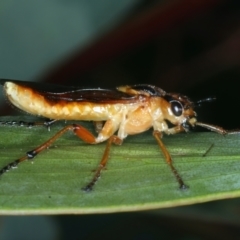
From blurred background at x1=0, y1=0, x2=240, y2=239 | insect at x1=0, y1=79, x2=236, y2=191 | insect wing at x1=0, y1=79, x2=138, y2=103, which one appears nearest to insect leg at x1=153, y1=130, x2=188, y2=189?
insect at x1=0, y1=79, x2=236, y2=191

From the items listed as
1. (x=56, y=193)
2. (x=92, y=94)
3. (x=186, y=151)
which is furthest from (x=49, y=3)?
(x=56, y=193)

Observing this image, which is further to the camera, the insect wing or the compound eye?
the compound eye

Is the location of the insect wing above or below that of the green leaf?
above

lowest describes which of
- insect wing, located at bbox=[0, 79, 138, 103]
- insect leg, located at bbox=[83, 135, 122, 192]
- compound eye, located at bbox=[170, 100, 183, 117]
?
insect leg, located at bbox=[83, 135, 122, 192]

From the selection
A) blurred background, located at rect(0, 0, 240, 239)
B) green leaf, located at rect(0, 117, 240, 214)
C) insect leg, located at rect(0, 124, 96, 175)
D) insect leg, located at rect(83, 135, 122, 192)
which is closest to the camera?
green leaf, located at rect(0, 117, 240, 214)

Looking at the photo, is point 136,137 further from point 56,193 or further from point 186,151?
point 56,193

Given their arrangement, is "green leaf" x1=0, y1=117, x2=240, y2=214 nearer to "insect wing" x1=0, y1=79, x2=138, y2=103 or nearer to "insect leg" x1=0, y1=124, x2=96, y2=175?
"insect leg" x1=0, y1=124, x2=96, y2=175

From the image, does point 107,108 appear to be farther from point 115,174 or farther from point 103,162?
point 115,174

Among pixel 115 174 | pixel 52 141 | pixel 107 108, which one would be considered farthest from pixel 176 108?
pixel 115 174
